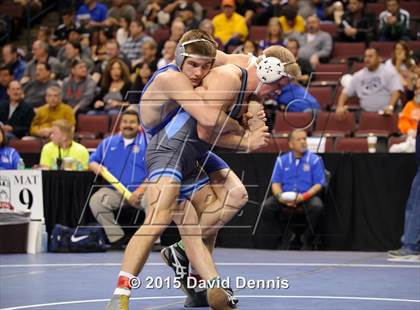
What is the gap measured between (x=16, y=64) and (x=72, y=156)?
509cm

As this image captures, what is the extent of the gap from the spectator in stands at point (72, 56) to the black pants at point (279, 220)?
5.43m

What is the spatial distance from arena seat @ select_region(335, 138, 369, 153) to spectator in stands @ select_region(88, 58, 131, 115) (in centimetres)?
345

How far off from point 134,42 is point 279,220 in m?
5.43

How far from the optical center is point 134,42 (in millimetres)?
15219

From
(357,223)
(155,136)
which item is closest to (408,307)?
(155,136)

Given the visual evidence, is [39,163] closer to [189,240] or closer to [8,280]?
[8,280]

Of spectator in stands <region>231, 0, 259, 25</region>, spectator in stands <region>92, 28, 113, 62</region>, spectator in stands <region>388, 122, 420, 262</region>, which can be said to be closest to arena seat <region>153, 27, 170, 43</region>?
spectator in stands <region>92, 28, 113, 62</region>

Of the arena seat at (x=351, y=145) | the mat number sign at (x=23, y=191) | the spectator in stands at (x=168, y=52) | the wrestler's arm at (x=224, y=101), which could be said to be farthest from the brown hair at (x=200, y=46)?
the spectator in stands at (x=168, y=52)

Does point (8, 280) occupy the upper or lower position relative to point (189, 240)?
lower

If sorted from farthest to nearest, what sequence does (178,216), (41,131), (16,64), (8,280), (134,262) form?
(16,64) < (41,131) < (8,280) < (178,216) < (134,262)

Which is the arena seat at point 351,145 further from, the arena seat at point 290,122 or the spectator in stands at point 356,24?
the spectator in stands at point 356,24

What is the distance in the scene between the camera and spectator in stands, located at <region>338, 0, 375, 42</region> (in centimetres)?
1394

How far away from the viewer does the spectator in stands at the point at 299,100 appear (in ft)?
38.5

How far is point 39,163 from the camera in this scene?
11781 millimetres
